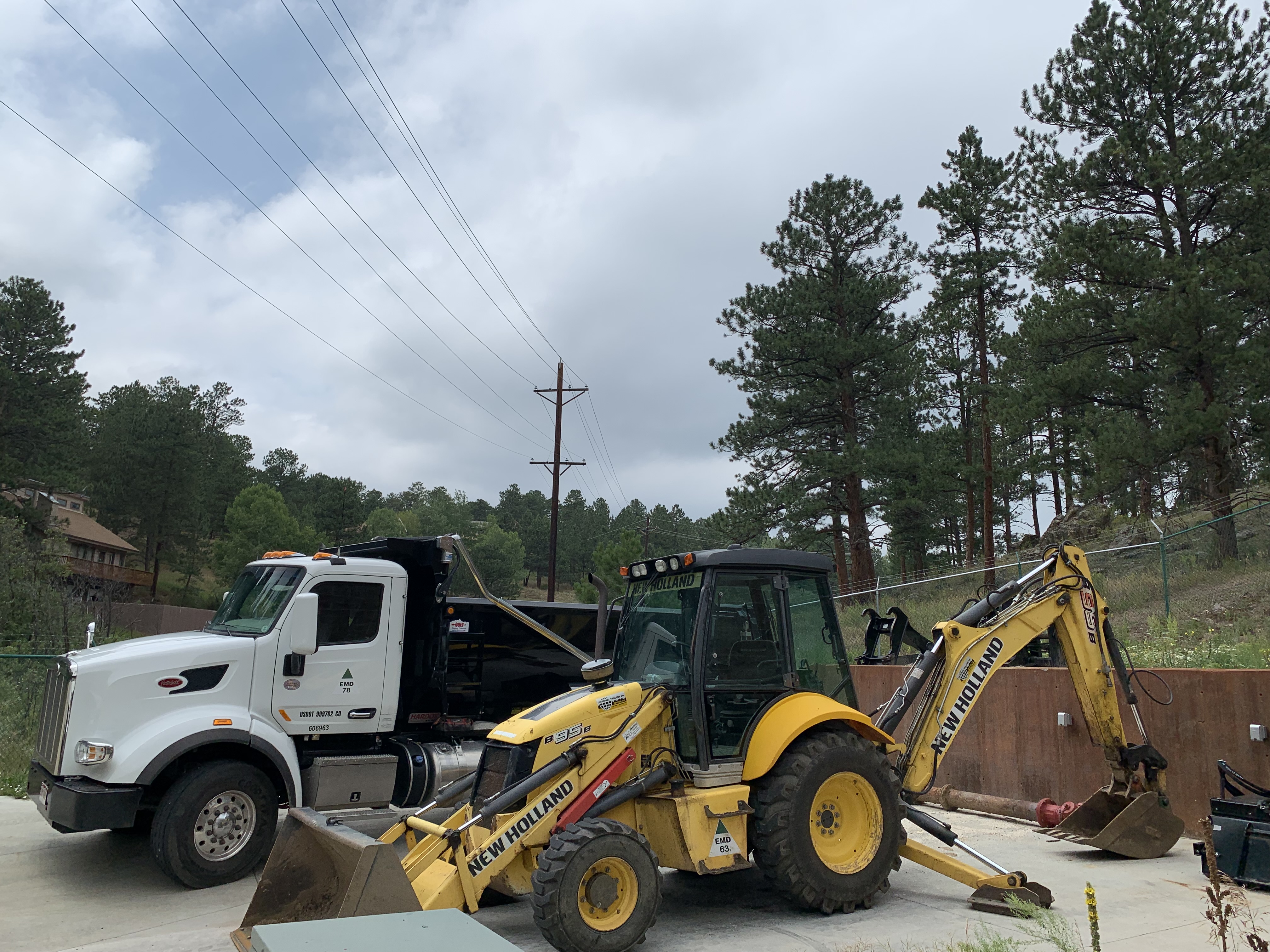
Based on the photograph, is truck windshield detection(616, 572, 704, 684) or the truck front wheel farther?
the truck front wheel

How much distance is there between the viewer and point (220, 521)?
72.2 meters

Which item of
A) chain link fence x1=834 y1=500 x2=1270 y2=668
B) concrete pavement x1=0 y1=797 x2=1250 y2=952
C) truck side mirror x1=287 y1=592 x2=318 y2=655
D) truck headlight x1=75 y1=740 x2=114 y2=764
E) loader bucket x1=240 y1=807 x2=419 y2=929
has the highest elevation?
chain link fence x1=834 y1=500 x2=1270 y2=668

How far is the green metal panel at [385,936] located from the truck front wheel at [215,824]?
5030mm

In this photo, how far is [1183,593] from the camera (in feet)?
57.4

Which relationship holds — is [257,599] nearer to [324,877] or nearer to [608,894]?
[324,877]

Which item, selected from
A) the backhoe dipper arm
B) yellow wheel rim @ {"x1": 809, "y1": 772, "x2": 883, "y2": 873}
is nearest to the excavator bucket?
yellow wheel rim @ {"x1": 809, "y1": 772, "x2": 883, "y2": 873}

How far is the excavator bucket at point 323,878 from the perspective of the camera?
4.62m

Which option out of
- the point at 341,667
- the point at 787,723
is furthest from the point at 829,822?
the point at 341,667

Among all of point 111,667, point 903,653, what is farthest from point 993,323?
point 111,667

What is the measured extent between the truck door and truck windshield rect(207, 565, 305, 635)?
0.26 metres

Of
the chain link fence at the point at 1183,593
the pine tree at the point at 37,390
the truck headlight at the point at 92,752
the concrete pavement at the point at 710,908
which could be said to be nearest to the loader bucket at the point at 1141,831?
the concrete pavement at the point at 710,908

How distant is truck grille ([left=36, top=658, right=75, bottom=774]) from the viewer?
7.29 m

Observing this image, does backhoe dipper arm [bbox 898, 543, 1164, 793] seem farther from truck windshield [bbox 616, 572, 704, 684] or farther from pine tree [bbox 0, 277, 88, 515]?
pine tree [bbox 0, 277, 88, 515]

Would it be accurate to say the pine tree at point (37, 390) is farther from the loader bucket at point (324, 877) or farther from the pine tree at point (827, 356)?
the loader bucket at point (324, 877)
